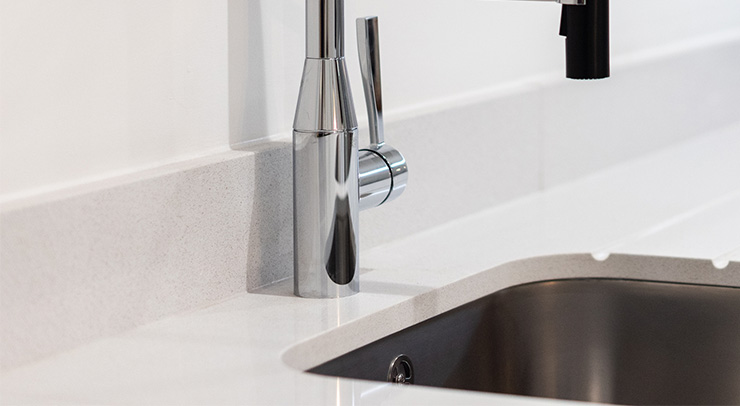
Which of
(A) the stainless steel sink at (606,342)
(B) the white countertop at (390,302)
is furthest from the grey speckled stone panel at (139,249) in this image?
(A) the stainless steel sink at (606,342)

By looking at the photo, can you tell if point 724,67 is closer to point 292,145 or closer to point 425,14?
point 425,14

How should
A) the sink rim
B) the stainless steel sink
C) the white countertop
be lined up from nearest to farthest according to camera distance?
the white countertop → the sink rim → the stainless steel sink

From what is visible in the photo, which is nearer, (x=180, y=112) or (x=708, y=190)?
(x=180, y=112)

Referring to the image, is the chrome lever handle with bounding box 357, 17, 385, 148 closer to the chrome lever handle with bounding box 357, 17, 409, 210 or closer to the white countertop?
the chrome lever handle with bounding box 357, 17, 409, 210

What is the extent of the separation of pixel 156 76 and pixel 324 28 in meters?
0.12

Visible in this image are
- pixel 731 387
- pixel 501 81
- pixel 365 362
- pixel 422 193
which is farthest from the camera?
pixel 501 81

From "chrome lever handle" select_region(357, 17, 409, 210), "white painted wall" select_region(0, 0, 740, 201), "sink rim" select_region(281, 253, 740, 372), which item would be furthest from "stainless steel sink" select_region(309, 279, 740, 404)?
"white painted wall" select_region(0, 0, 740, 201)

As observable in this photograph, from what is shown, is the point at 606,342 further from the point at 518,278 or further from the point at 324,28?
the point at 324,28

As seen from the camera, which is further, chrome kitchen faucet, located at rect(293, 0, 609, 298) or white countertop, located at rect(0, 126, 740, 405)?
chrome kitchen faucet, located at rect(293, 0, 609, 298)

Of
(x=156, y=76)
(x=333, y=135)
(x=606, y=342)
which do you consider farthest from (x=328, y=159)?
(x=606, y=342)

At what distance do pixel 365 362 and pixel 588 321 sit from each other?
0.25 metres

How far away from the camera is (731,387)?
0.86 m

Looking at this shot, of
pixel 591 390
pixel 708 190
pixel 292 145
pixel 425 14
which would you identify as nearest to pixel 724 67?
pixel 708 190

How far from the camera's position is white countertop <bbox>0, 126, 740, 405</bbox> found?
1.96ft
